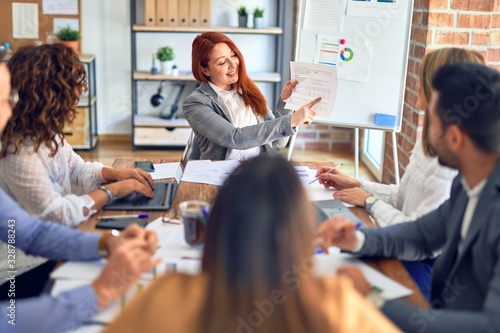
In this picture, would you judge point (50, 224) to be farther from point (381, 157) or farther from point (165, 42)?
point (165, 42)

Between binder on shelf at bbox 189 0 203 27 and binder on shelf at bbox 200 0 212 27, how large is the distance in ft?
0.07

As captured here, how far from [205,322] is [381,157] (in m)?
3.73

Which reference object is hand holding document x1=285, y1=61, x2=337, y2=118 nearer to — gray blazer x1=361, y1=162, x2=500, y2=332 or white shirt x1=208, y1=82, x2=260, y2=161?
white shirt x1=208, y1=82, x2=260, y2=161

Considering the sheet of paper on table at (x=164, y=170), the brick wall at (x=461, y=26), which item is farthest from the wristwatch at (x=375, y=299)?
the brick wall at (x=461, y=26)

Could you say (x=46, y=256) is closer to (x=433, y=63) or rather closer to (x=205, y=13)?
(x=433, y=63)

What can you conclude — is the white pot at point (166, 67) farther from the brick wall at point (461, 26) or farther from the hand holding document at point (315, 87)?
the hand holding document at point (315, 87)

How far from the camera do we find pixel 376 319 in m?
1.05

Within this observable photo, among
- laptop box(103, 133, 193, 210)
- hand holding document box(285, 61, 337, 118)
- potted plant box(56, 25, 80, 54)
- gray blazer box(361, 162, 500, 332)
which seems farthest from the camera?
potted plant box(56, 25, 80, 54)

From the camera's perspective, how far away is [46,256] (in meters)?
1.75

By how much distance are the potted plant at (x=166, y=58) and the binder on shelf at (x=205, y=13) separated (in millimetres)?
320

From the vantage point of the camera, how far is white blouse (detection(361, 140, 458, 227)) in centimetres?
195

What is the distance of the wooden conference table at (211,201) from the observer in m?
1.60

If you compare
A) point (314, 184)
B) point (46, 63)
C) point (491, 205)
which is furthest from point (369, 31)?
point (491, 205)

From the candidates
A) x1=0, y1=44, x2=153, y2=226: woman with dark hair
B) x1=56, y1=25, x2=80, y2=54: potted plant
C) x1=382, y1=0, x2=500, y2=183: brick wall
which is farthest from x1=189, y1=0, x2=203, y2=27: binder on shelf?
x1=0, y1=44, x2=153, y2=226: woman with dark hair
